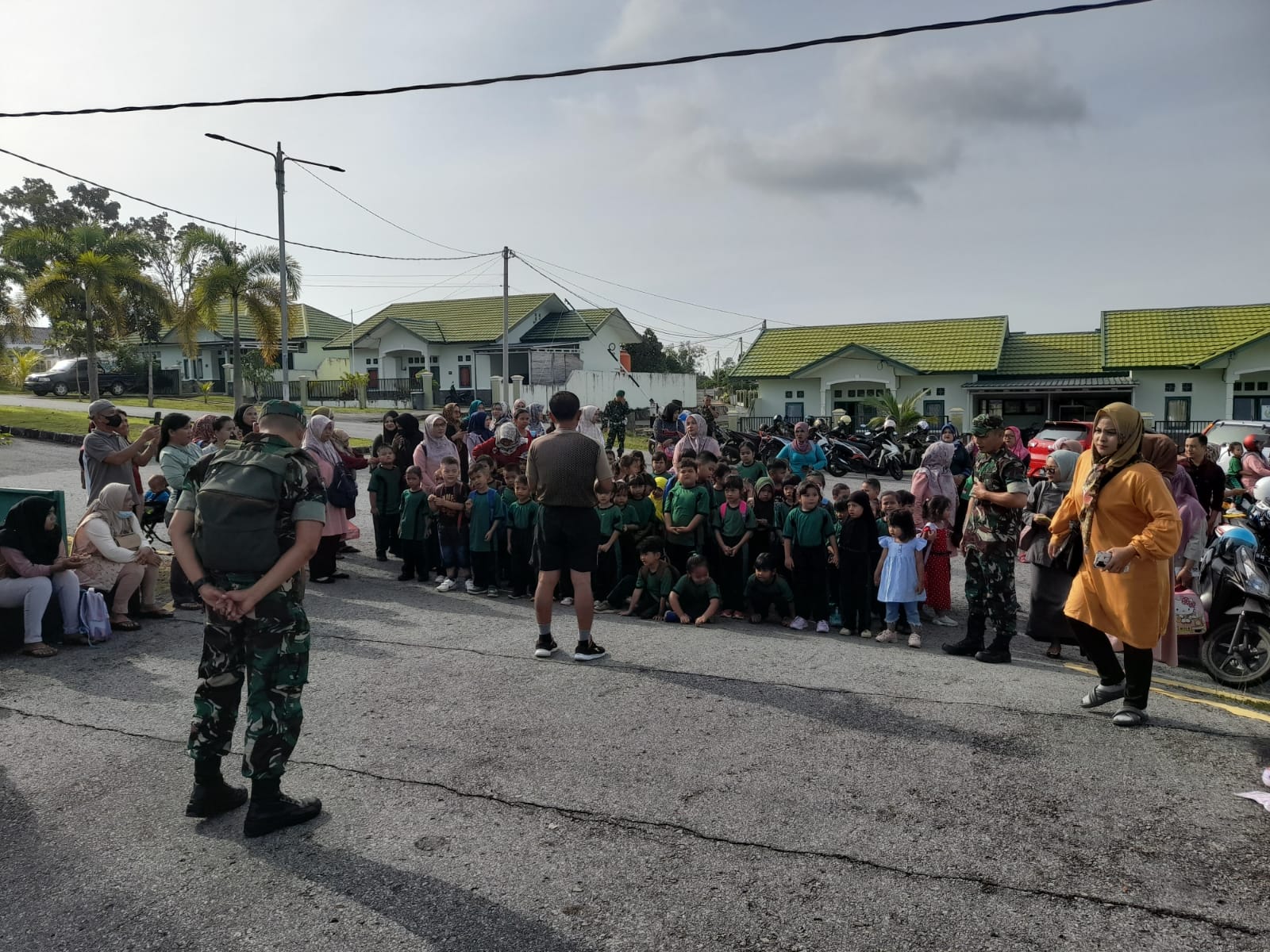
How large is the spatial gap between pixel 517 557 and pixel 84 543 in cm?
360

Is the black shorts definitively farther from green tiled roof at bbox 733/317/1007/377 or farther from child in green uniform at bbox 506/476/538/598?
A: green tiled roof at bbox 733/317/1007/377

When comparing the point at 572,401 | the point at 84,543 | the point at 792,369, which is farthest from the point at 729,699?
the point at 792,369

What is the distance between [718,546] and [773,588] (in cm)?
70

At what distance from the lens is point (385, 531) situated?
33.8ft

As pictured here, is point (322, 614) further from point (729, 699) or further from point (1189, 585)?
point (1189, 585)

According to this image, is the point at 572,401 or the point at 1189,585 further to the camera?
the point at 1189,585

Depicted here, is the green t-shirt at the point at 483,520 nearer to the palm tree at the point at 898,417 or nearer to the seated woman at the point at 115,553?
the seated woman at the point at 115,553

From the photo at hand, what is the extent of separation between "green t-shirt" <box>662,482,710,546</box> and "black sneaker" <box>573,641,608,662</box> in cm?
203

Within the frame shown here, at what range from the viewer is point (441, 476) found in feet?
29.5

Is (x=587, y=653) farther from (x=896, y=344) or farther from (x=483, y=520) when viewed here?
(x=896, y=344)

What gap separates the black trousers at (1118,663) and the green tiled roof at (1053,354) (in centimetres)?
2929

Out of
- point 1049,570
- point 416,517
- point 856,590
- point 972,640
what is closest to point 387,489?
point 416,517

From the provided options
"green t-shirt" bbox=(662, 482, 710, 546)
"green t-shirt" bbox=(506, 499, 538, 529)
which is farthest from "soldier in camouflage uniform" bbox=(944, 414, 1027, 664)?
"green t-shirt" bbox=(506, 499, 538, 529)

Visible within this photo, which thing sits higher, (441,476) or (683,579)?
(441,476)
